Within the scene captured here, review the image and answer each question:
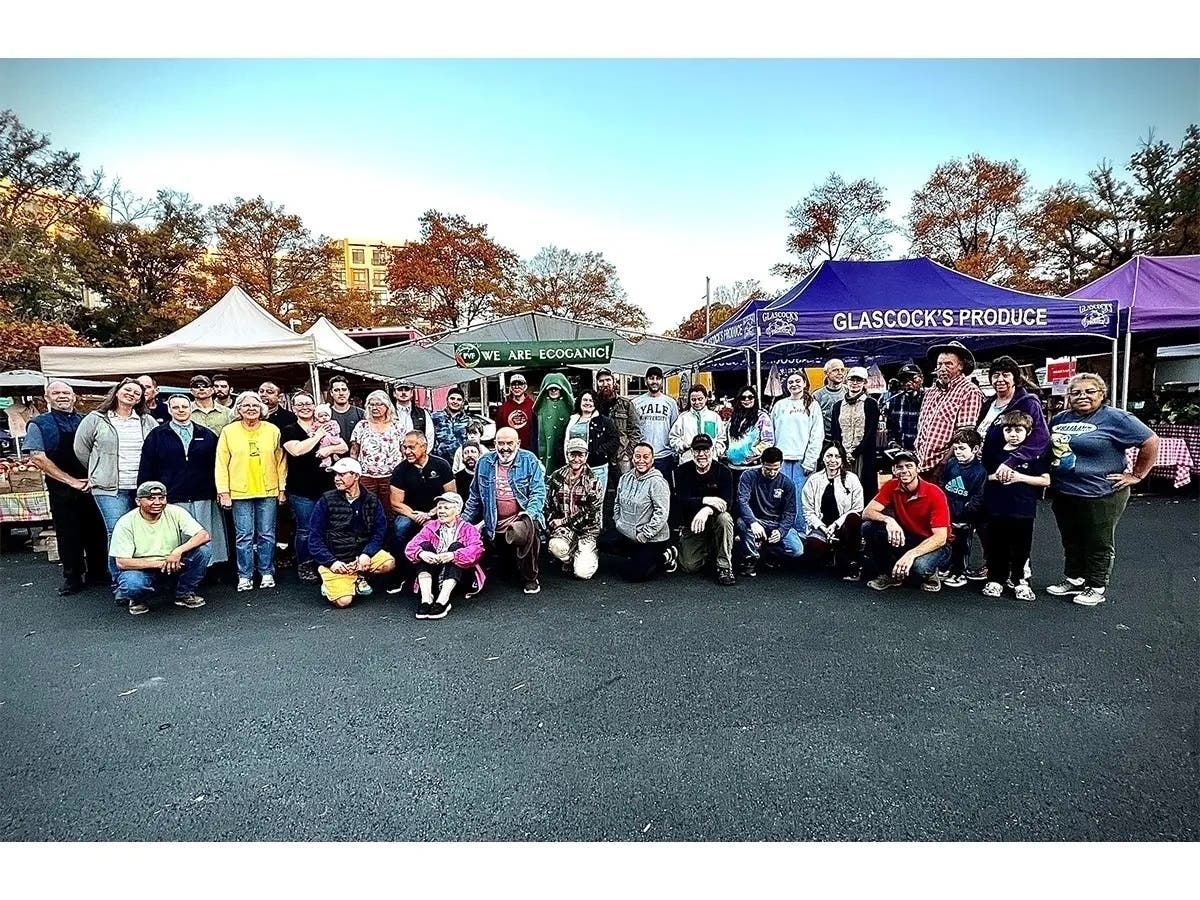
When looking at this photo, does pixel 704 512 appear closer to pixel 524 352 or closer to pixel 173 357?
pixel 524 352

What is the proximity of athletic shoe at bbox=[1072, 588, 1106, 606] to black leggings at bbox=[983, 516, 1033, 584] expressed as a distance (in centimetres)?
34

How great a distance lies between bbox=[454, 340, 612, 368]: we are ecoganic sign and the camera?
5.27 m

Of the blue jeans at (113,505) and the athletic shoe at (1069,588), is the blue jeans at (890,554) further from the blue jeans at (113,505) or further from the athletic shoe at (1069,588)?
the blue jeans at (113,505)

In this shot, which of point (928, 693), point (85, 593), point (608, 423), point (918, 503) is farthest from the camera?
point (608, 423)

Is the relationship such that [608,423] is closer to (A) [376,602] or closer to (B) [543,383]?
(B) [543,383]

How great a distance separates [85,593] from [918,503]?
658 cm

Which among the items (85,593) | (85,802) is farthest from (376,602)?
(85,593)

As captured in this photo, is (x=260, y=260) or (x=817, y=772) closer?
(x=817, y=772)

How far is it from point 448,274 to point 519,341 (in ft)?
65.4

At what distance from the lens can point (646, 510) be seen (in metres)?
4.70

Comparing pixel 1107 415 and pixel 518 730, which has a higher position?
pixel 1107 415

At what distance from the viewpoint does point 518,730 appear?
2535mm

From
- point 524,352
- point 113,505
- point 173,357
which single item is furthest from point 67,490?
point 524,352

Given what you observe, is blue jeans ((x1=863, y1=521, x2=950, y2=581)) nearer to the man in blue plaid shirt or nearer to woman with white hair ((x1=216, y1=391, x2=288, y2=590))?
the man in blue plaid shirt
